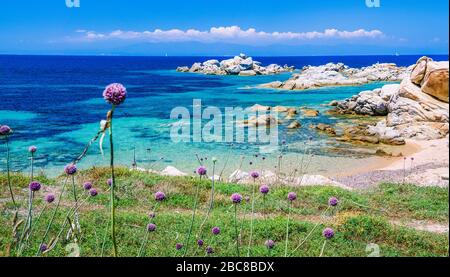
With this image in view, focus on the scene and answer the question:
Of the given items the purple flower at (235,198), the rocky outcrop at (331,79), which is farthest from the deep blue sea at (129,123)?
the purple flower at (235,198)

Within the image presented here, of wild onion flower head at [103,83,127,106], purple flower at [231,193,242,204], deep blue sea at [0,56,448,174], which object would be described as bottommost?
deep blue sea at [0,56,448,174]

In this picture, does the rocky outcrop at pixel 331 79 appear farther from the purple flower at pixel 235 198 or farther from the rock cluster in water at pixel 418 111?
the purple flower at pixel 235 198

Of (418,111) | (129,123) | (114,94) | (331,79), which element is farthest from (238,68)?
(114,94)

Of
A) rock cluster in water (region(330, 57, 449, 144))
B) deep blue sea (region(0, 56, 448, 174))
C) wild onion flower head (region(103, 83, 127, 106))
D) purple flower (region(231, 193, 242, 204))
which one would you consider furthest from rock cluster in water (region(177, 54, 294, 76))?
wild onion flower head (region(103, 83, 127, 106))

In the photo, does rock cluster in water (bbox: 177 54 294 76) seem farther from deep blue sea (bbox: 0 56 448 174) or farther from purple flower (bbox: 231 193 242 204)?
purple flower (bbox: 231 193 242 204)

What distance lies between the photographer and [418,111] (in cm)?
2617

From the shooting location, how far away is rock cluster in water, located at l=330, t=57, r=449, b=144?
2454 centimetres

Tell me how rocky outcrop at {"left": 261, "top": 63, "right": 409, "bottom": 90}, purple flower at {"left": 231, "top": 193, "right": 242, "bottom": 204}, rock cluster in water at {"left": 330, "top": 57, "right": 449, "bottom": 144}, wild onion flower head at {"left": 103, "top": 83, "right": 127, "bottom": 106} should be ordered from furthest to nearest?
1. rocky outcrop at {"left": 261, "top": 63, "right": 409, "bottom": 90}
2. rock cluster in water at {"left": 330, "top": 57, "right": 449, "bottom": 144}
3. purple flower at {"left": 231, "top": 193, "right": 242, "bottom": 204}
4. wild onion flower head at {"left": 103, "top": 83, "right": 127, "bottom": 106}

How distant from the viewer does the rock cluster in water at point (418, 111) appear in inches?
966

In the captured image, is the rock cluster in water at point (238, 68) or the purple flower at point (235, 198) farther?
the rock cluster in water at point (238, 68)

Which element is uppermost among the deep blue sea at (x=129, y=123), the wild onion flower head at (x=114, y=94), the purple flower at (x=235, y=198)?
the wild onion flower head at (x=114, y=94)

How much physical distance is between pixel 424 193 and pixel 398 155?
10869 mm
